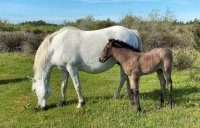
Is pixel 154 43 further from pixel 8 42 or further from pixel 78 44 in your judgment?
pixel 78 44

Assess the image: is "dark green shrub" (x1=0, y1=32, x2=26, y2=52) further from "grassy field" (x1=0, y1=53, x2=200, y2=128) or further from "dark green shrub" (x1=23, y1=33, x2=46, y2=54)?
"grassy field" (x1=0, y1=53, x2=200, y2=128)

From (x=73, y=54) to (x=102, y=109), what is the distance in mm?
1623

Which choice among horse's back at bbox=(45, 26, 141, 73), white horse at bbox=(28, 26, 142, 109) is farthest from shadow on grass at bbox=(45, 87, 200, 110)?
horse's back at bbox=(45, 26, 141, 73)

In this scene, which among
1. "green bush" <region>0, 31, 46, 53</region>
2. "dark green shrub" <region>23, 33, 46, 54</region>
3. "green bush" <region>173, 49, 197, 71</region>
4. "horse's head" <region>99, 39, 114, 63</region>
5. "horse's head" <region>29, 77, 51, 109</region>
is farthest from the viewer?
"green bush" <region>0, 31, 46, 53</region>

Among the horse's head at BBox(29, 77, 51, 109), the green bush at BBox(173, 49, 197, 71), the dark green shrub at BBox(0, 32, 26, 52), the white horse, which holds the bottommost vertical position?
the dark green shrub at BBox(0, 32, 26, 52)

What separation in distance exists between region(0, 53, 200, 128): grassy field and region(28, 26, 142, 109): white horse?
0.69m

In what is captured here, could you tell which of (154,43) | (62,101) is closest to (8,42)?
(154,43)

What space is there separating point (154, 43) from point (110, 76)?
12247 millimetres

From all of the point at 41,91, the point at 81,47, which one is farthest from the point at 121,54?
the point at 41,91

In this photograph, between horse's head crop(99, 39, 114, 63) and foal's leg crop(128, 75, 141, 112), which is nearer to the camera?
foal's leg crop(128, 75, 141, 112)

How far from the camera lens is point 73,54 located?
10031 millimetres

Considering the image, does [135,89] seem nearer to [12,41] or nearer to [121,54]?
[121,54]

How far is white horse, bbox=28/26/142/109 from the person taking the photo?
10078 millimetres

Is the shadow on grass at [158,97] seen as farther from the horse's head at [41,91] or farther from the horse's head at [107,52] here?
the horse's head at [107,52]
